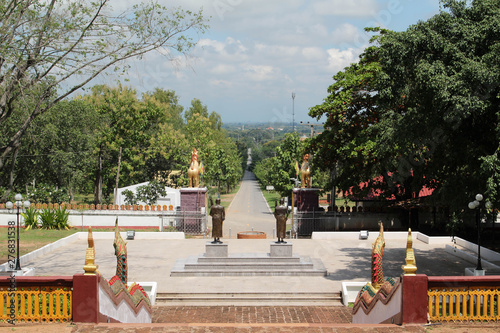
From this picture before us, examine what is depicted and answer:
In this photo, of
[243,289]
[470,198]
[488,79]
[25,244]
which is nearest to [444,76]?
[488,79]

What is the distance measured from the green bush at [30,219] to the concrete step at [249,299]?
1257 cm

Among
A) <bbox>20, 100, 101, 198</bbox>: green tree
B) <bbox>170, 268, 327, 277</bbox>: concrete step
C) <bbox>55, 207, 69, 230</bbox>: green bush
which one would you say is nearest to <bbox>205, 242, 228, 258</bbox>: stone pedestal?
<bbox>170, 268, 327, 277</bbox>: concrete step

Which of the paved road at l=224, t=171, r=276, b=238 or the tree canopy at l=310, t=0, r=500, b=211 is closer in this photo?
the tree canopy at l=310, t=0, r=500, b=211

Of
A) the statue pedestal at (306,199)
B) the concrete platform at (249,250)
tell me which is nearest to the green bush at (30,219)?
the concrete platform at (249,250)

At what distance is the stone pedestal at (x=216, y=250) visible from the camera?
16438 millimetres

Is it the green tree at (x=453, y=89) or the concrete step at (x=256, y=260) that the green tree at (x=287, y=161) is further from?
the green tree at (x=453, y=89)

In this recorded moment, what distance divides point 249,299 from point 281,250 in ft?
10.7

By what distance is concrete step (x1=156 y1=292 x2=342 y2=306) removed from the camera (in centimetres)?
1345

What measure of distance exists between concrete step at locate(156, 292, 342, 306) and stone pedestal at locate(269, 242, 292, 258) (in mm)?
2778

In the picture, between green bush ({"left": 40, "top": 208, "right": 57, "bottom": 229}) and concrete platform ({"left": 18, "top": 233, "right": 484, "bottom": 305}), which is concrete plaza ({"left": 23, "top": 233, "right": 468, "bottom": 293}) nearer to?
concrete platform ({"left": 18, "top": 233, "right": 484, "bottom": 305})

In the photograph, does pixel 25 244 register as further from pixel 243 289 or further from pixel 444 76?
pixel 444 76

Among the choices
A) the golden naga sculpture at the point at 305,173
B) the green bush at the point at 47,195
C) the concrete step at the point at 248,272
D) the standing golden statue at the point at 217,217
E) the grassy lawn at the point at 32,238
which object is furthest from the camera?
the green bush at the point at 47,195

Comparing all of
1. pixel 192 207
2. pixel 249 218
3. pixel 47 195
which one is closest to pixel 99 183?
pixel 47 195

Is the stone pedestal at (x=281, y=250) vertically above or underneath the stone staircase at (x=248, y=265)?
above
